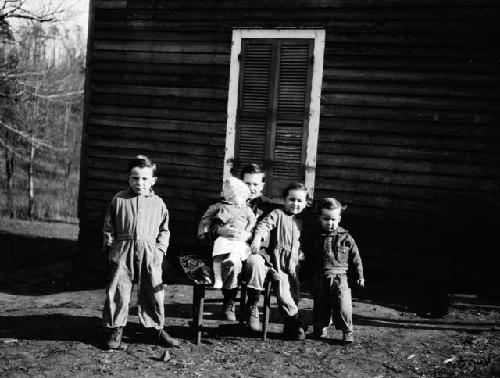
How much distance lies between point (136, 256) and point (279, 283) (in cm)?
123

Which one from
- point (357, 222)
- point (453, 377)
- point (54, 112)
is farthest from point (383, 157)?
point (54, 112)

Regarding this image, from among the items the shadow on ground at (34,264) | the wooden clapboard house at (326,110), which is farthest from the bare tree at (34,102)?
the wooden clapboard house at (326,110)

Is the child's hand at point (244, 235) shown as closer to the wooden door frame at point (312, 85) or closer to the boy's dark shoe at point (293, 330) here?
the boy's dark shoe at point (293, 330)

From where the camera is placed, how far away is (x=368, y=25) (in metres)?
6.93

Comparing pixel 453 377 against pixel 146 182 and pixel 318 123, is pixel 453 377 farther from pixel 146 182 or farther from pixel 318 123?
pixel 318 123

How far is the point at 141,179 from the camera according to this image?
173 inches

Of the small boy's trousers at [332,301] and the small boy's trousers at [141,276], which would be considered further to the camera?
the small boy's trousers at [332,301]

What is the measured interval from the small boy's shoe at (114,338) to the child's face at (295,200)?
176cm

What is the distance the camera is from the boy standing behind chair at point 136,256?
4270 mm

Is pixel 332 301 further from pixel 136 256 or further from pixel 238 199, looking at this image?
pixel 136 256

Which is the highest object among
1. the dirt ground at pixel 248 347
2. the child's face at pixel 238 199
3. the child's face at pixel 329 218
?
the child's face at pixel 238 199

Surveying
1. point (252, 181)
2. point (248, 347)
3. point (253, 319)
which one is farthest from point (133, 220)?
point (248, 347)

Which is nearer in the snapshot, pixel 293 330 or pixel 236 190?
pixel 293 330

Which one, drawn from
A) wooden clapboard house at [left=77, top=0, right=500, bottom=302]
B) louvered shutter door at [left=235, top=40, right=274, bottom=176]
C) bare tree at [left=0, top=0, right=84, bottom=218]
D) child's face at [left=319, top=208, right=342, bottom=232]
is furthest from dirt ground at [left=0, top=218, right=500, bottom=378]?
bare tree at [left=0, top=0, right=84, bottom=218]
